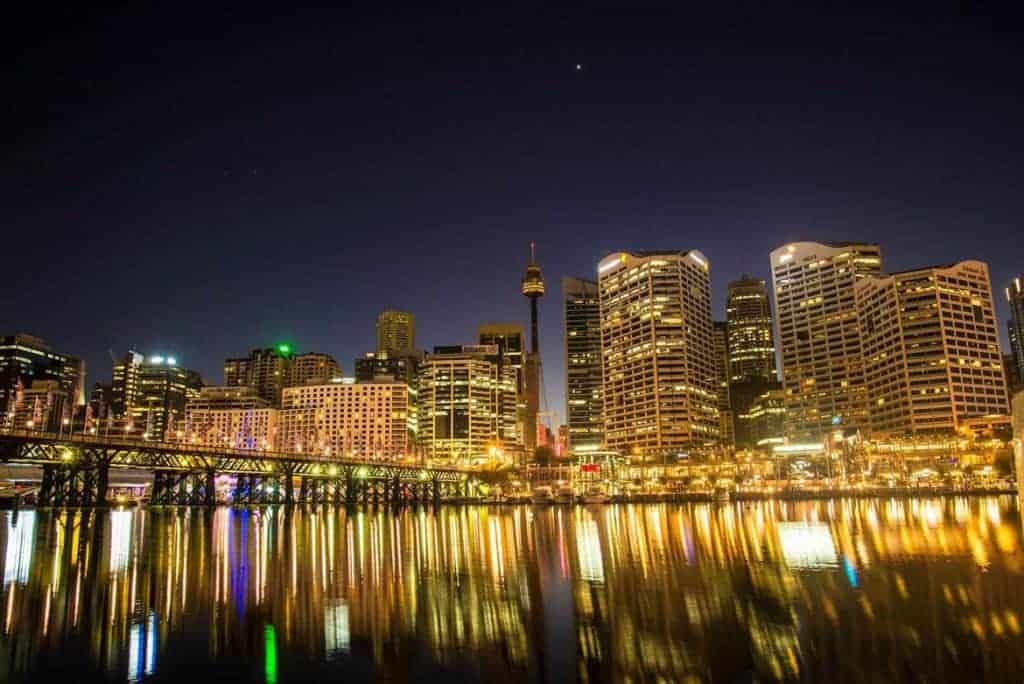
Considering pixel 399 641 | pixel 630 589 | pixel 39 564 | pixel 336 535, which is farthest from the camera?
pixel 336 535

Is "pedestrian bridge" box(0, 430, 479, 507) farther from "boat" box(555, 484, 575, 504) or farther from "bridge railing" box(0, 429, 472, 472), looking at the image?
"boat" box(555, 484, 575, 504)

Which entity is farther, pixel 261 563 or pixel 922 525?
pixel 922 525

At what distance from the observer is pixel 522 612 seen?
26609mm

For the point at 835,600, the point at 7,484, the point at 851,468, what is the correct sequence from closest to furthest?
the point at 835,600 < the point at 7,484 < the point at 851,468

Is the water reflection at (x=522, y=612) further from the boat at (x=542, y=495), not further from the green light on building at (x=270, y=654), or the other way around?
the boat at (x=542, y=495)

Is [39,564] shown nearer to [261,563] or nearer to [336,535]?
[261,563]

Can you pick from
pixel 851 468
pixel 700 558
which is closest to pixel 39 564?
pixel 700 558

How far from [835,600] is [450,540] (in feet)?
126

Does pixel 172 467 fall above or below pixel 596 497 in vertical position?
above

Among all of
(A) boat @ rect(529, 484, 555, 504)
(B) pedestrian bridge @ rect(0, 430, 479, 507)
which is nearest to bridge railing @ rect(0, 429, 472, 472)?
(B) pedestrian bridge @ rect(0, 430, 479, 507)

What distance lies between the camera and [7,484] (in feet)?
465

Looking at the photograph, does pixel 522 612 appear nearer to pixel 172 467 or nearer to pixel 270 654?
pixel 270 654

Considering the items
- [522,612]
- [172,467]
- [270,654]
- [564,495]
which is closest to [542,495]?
[564,495]

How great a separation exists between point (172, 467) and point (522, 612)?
101 m
